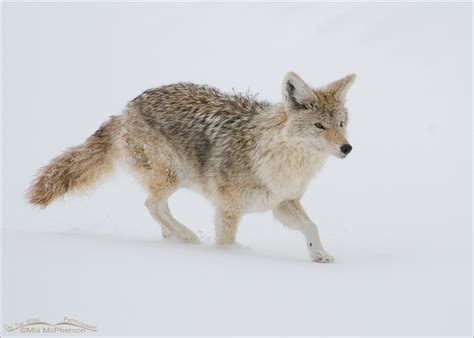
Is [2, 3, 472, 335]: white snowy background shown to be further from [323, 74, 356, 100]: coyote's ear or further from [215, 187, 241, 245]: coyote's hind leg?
[323, 74, 356, 100]: coyote's ear

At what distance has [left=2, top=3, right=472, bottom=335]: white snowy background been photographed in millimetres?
4336

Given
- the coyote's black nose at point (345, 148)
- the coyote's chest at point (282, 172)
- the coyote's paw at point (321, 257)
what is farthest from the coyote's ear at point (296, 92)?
the coyote's paw at point (321, 257)

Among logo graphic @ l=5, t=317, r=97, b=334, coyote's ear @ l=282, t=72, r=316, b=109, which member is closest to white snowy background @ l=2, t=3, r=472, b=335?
logo graphic @ l=5, t=317, r=97, b=334

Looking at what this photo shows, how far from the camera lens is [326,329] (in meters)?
4.13

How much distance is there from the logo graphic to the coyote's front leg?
2.93 metres

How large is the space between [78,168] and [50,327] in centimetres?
379

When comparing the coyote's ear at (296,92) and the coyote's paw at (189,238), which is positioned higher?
the coyote's ear at (296,92)

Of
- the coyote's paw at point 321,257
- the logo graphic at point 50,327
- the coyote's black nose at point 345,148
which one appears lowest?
the logo graphic at point 50,327

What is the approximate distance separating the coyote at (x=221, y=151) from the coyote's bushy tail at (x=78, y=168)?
0.01 metres

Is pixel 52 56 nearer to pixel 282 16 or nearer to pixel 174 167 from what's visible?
pixel 282 16

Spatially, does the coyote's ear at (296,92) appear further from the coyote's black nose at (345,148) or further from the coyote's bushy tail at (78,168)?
the coyote's bushy tail at (78,168)

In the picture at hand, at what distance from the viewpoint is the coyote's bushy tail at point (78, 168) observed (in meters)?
7.49

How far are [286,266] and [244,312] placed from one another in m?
1.41

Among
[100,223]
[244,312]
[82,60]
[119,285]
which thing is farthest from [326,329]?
[82,60]
